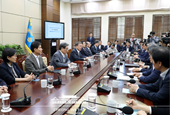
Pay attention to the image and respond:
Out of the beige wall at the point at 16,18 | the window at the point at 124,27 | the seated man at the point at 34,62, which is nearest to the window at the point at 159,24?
the window at the point at 124,27

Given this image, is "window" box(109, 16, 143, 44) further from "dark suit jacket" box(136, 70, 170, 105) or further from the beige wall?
"dark suit jacket" box(136, 70, 170, 105)

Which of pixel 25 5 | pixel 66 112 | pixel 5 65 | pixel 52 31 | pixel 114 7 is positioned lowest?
pixel 66 112

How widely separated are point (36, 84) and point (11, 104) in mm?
660

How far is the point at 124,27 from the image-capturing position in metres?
8.80

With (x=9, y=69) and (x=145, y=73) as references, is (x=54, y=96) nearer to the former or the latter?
(x=9, y=69)

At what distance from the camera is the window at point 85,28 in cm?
923

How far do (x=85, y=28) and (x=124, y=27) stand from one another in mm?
2405

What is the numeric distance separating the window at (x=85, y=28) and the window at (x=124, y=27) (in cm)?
80

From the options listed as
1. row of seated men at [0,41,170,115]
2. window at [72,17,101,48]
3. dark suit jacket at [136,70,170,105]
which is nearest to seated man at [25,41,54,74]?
row of seated men at [0,41,170,115]

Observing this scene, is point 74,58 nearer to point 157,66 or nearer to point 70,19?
point 157,66

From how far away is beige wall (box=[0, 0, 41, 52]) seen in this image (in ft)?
16.0

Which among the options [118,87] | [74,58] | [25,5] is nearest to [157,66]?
[118,87]

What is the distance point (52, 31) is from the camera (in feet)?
22.2

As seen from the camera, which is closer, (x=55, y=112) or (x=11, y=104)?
(x=55, y=112)
